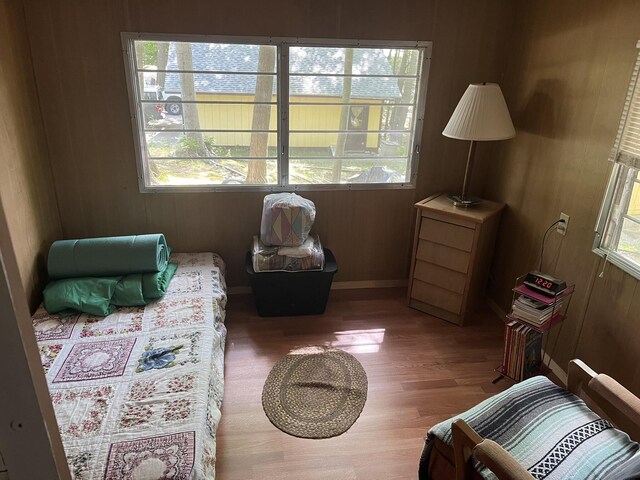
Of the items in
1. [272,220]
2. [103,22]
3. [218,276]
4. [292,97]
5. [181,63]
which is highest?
[103,22]

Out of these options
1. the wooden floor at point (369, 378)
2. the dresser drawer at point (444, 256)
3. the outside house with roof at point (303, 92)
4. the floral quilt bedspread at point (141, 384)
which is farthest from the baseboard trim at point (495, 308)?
the floral quilt bedspread at point (141, 384)

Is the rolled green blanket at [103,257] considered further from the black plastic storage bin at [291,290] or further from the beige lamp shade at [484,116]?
the beige lamp shade at [484,116]

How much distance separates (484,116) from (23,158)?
A: 2.58m

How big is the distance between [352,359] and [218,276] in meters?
0.97

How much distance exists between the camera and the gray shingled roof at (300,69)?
2.69 m

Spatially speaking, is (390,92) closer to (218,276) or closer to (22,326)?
(218,276)

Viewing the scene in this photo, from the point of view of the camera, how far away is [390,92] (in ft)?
9.64

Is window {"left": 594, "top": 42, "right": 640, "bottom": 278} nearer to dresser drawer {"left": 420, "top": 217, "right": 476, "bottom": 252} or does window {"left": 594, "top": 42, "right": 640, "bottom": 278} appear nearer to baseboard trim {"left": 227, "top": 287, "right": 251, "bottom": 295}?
dresser drawer {"left": 420, "top": 217, "right": 476, "bottom": 252}

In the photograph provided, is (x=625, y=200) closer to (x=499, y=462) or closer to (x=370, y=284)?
(x=499, y=462)

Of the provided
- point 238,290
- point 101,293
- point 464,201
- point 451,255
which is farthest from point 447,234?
point 101,293

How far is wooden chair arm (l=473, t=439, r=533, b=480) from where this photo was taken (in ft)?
4.09

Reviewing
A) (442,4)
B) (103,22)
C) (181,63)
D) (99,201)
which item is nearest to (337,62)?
(442,4)

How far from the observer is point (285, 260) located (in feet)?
9.09

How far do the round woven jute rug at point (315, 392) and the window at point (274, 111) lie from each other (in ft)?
3.83
